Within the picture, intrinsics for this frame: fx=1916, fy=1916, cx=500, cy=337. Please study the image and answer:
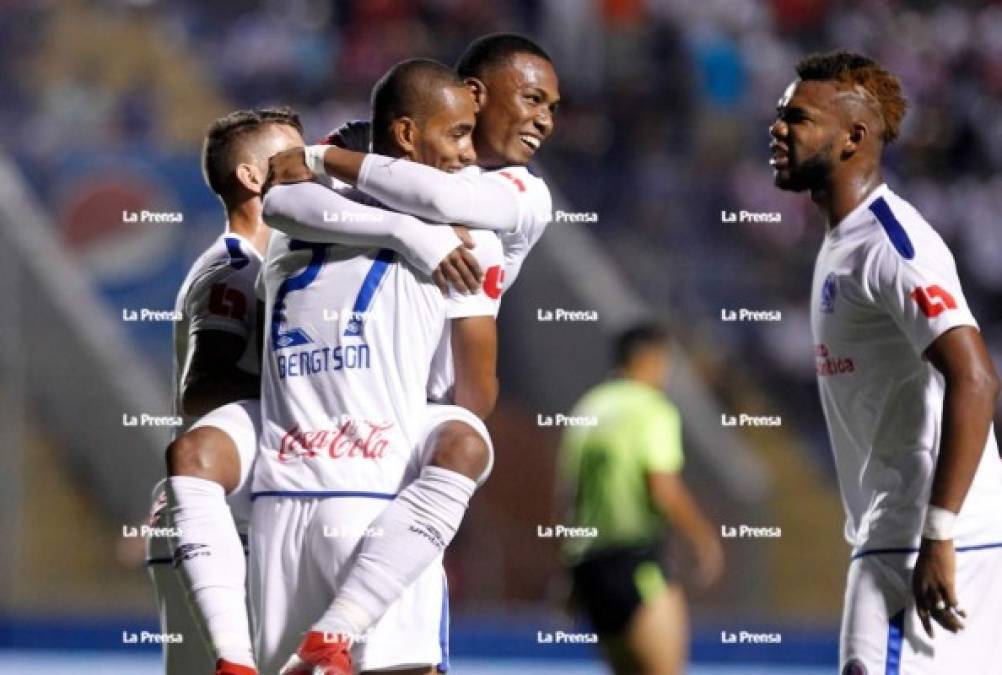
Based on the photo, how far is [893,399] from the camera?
12.7ft

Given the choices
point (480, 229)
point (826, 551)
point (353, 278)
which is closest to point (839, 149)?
point (480, 229)

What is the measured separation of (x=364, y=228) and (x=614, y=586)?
11.9ft

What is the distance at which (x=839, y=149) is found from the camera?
4.03m

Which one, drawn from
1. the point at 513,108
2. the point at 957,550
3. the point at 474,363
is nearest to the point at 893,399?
the point at 957,550

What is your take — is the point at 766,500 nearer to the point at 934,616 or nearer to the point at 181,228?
the point at 181,228

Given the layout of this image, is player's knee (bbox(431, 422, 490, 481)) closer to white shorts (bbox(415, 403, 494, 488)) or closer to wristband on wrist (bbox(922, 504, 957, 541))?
white shorts (bbox(415, 403, 494, 488))

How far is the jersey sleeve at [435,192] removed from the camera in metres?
3.78

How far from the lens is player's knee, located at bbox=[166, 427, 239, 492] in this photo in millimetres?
3697

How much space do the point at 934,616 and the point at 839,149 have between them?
101cm

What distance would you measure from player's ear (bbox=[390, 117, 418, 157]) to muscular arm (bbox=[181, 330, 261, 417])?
2.09ft

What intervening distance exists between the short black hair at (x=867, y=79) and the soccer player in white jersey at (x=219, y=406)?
1.34 meters

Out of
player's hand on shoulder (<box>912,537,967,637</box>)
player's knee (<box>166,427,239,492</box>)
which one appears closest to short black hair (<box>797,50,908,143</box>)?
player's hand on shoulder (<box>912,537,967,637</box>)

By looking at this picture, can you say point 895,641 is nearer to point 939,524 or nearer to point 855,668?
point 855,668

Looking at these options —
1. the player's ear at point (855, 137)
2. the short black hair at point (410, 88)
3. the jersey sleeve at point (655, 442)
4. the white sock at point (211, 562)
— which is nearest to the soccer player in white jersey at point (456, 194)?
the short black hair at point (410, 88)
